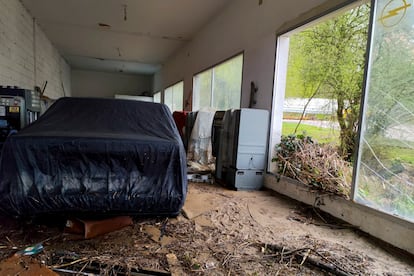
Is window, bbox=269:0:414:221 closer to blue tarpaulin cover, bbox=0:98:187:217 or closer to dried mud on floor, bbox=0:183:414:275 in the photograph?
dried mud on floor, bbox=0:183:414:275

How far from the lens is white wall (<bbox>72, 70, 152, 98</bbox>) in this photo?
14.1 metres

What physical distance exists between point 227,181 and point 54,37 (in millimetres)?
7966

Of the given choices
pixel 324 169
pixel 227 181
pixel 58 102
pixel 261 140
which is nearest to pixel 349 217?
pixel 324 169

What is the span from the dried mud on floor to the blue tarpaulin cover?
0.23 metres

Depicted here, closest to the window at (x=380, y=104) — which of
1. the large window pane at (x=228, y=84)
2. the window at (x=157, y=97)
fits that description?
the large window pane at (x=228, y=84)

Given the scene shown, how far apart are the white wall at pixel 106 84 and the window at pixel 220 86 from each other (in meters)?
8.32

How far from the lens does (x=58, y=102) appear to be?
8.96 ft

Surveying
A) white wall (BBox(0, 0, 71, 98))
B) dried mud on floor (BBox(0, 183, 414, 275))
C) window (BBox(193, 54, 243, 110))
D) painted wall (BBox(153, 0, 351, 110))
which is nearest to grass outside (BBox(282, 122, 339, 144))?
painted wall (BBox(153, 0, 351, 110))

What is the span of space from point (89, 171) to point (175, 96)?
8.78m

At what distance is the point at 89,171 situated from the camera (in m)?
2.10

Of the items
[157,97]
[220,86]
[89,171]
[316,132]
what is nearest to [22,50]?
[220,86]

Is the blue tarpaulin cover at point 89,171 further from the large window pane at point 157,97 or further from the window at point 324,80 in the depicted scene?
the large window pane at point 157,97

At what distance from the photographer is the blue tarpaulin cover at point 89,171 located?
1952mm

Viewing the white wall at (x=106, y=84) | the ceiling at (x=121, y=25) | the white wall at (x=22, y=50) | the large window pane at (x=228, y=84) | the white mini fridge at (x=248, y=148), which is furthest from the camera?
the white wall at (x=106, y=84)
